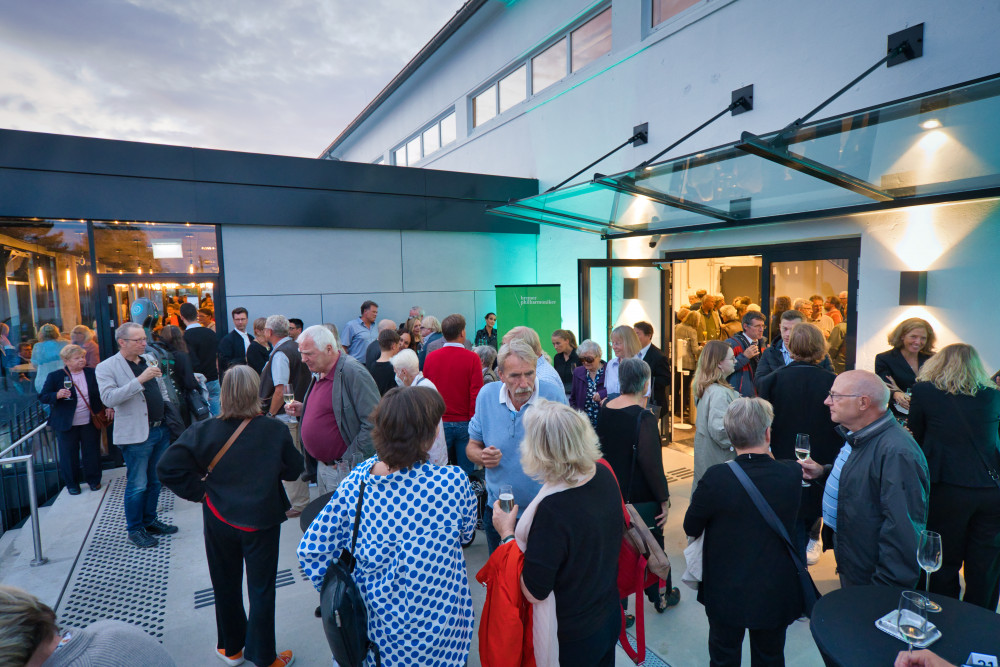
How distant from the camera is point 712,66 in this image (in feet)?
20.9

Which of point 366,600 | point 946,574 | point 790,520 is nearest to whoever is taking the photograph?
point 366,600

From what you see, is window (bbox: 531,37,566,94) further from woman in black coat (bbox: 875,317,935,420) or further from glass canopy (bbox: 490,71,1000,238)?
woman in black coat (bbox: 875,317,935,420)

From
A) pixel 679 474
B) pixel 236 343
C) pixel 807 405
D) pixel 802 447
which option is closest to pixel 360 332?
pixel 236 343

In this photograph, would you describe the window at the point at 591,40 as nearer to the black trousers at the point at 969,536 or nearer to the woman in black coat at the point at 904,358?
the woman in black coat at the point at 904,358

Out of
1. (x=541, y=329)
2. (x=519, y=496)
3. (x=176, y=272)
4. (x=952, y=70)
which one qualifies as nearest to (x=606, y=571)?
(x=519, y=496)

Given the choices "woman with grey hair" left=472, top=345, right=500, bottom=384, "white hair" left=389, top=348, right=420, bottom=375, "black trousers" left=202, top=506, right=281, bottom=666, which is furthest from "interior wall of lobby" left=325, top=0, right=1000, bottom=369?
"black trousers" left=202, top=506, right=281, bottom=666

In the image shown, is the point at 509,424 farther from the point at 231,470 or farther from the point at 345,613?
the point at 231,470

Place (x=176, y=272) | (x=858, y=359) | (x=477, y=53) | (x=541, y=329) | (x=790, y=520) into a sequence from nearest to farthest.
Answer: (x=790, y=520) < (x=858, y=359) < (x=176, y=272) < (x=541, y=329) < (x=477, y=53)

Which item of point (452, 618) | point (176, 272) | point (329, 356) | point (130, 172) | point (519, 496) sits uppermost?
point (130, 172)

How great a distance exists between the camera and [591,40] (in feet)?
28.0

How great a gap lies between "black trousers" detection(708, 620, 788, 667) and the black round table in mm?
350

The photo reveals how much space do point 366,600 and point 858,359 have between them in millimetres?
5627

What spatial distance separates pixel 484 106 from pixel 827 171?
30.4ft

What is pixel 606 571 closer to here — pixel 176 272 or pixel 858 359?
pixel 858 359
